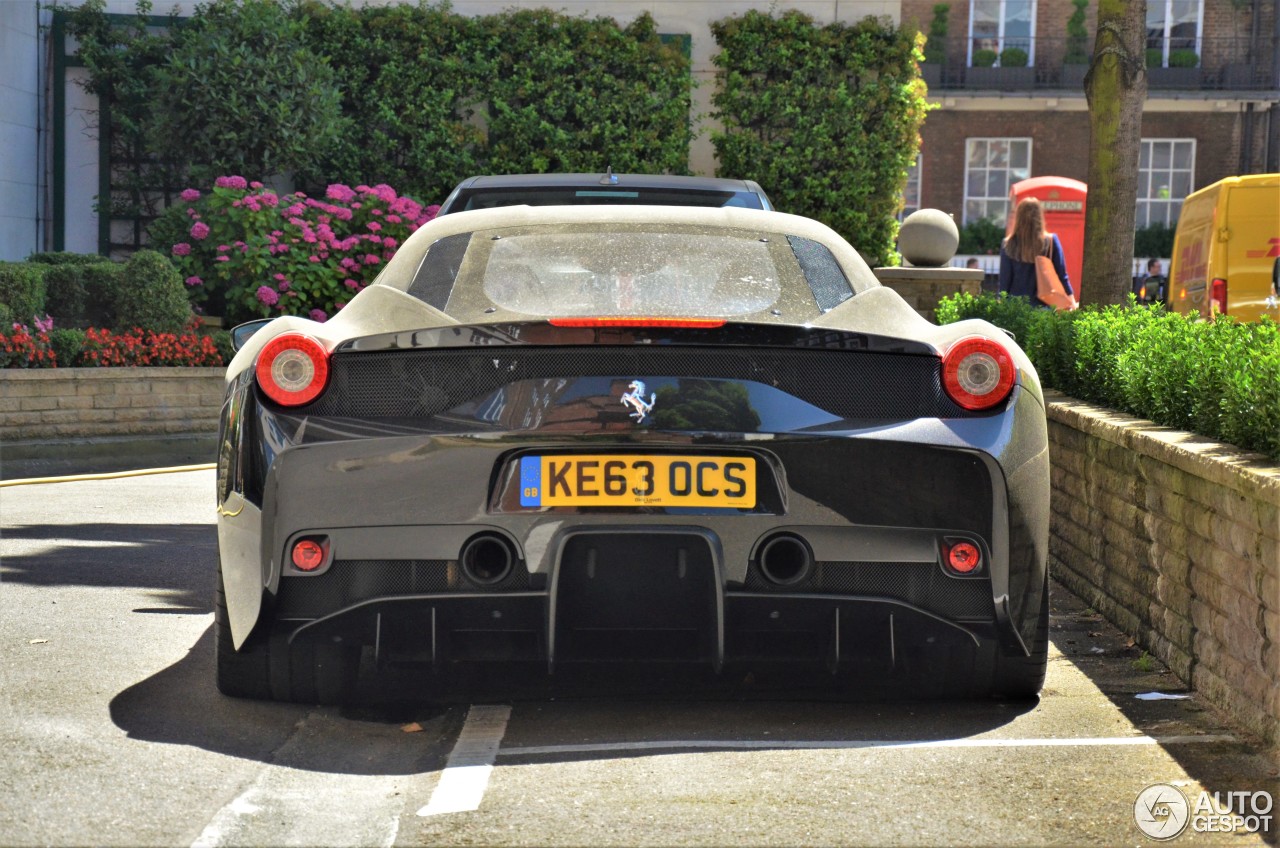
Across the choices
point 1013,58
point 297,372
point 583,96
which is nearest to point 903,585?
point 297,372

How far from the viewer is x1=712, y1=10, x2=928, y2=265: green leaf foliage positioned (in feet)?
54.5

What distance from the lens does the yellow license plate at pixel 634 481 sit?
3963 millimetres

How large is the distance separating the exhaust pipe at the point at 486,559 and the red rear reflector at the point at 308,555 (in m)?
0.36

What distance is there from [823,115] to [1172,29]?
87.1ft

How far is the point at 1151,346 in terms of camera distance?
5.98 meters

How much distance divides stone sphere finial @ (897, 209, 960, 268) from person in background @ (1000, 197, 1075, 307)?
1.30 meters

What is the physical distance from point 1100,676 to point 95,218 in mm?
13773

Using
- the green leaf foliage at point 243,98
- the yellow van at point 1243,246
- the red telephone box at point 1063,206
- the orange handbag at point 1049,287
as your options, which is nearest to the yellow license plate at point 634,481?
the orange handbag at point 1049,287

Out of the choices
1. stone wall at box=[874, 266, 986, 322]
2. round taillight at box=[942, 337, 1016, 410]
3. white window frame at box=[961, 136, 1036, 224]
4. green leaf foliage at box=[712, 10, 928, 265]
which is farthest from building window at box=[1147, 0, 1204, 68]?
round taillight at box=[942, 337, 1016, 410]

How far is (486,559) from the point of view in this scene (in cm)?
404

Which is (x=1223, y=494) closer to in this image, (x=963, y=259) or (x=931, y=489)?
(x=931, y=489)

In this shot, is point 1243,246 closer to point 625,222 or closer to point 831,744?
point 625,222

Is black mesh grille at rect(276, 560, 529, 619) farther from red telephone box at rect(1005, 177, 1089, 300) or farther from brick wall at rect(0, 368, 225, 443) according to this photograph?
red telephone box at rect(1005, 177, 1089, 300)

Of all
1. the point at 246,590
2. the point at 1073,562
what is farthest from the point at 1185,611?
the point at 246,590
